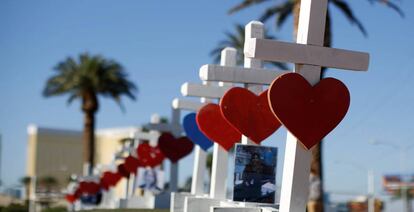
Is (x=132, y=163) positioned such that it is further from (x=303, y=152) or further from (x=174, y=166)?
(x=303, y=152)

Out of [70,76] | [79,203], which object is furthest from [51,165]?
[79,203]

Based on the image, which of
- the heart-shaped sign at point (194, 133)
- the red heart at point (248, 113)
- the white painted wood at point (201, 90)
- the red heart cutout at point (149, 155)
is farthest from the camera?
the red heart cutout at point (149, 155)

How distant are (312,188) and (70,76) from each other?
86.0ft

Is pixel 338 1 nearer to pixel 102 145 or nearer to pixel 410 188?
pixel 410 188

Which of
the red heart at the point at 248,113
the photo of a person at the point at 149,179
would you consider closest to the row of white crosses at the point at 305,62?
the red heart at the point at 248,113

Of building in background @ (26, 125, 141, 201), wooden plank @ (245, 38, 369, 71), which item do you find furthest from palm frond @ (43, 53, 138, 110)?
building in background @ (26, 125, 141, 201)

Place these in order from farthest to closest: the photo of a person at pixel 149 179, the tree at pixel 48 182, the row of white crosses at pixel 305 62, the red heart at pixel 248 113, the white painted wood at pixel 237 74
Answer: the tree at pixel 48 182 → the photo of a person at pixel 149 179 → the red heart at pixel 248 113 → the white painted wood at pixel 237 74 → the row of white crosses at pixel 305 62

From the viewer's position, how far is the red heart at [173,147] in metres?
21.9

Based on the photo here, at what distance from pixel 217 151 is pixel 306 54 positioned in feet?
17.7

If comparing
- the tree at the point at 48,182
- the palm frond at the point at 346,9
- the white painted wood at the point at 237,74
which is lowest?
the white painted wood at the point at 237,74

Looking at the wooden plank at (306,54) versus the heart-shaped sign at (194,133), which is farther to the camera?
the heart-shaped sign at (194,133)

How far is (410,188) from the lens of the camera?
3349 inches

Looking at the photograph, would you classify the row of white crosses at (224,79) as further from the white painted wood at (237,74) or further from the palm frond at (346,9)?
the palm frond at (346,9)

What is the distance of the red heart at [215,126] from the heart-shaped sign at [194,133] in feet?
9.19
